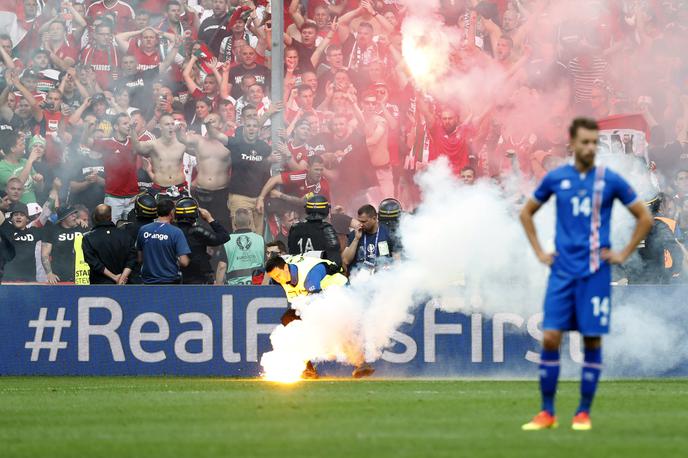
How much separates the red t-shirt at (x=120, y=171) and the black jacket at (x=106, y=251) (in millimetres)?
3806

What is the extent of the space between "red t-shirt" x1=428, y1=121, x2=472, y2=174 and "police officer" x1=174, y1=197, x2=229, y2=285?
526cm

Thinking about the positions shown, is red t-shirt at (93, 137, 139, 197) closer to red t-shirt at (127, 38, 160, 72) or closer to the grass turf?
red t-shirt at (127, 38, 160, 72)

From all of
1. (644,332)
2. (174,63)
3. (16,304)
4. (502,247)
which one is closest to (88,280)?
(16,304)

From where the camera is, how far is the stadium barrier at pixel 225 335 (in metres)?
15.7

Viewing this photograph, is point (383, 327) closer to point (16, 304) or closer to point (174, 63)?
point (16, 304)

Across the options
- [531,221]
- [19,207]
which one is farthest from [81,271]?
[531,221]

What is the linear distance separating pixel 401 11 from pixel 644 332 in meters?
8.14

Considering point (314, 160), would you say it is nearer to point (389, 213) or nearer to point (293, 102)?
point (293, 102)

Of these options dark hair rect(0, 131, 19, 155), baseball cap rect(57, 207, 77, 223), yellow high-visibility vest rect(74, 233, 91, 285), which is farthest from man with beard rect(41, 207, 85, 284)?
dark hair rect(0, 131, 19, 155)

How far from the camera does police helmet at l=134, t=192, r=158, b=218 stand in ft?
55.4

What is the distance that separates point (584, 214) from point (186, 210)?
9070mm

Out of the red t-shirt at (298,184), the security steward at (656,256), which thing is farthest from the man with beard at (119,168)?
the security steward at (656,256)

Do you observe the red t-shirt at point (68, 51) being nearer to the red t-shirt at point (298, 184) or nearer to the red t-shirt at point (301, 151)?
the red t-shirt at point (301, 151)

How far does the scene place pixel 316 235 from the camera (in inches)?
669
